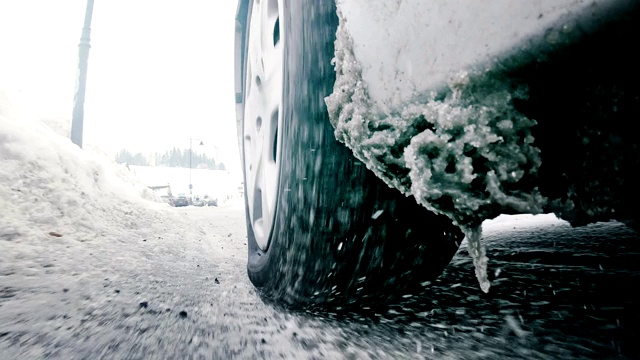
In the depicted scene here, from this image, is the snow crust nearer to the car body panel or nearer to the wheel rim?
the car body panel

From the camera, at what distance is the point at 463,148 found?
54 cm

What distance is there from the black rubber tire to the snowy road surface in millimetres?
118

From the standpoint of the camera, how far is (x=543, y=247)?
63.9 inches

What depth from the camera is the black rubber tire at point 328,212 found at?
823 mm

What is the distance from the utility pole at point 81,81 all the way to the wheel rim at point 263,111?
6201 mm

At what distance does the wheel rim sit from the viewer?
1.13 meters

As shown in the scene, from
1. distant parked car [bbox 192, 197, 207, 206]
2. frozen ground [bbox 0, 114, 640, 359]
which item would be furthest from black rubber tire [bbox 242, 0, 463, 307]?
distant parked car [bbox 192, 197, 207, 206]

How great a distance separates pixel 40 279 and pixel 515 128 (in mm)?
1444

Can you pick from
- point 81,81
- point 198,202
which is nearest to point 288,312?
point 81,81

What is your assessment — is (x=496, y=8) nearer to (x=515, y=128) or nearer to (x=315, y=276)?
(x=515, y=128)

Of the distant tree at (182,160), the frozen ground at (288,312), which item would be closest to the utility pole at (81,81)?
the frozen ground at (288,312)

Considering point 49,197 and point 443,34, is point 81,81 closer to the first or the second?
point 49,197

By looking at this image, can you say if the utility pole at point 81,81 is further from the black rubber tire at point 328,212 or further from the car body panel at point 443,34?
the car body panel at point 443,34

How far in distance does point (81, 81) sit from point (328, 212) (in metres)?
7.44
